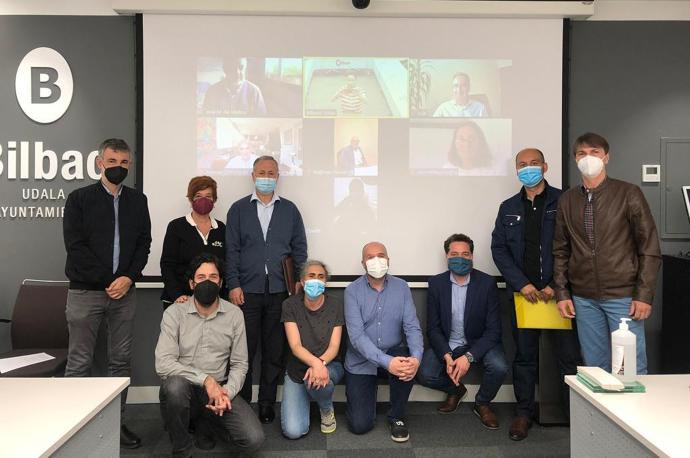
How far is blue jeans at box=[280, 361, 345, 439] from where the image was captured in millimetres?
2967

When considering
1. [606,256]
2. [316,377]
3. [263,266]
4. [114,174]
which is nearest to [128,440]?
[316,377]

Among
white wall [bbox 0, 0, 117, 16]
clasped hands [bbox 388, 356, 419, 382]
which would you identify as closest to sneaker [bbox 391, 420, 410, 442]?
clasped hands [bbox 388, 356, 419, 382]

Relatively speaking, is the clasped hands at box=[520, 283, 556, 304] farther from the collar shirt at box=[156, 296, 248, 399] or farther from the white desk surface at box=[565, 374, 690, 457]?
the collar shirt at box=[156, 296, 248, 399]

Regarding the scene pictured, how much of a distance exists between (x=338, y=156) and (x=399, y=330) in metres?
1.33

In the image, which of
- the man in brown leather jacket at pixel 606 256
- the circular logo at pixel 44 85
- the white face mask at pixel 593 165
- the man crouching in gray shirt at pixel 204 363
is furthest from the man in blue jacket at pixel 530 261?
the circular logo at pixel 44 85

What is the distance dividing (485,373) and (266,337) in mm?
1500

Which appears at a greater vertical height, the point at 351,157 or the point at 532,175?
the point at 351,157

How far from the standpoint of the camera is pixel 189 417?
2.65 m

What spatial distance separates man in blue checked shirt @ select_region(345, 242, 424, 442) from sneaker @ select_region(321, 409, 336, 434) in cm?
11

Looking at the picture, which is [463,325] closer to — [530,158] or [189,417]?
[530,158]

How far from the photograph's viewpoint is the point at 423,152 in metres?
3.62

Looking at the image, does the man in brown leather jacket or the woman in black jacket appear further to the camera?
the woman in black jacket

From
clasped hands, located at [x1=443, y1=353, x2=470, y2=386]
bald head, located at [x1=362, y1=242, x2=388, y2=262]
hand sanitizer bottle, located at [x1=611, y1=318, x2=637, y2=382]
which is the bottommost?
clasped hands, located at [x1=443, y1=353, x2=470, y2=386]

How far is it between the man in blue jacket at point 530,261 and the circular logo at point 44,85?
129 inches
